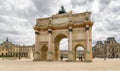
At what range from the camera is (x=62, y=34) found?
37.1 meters

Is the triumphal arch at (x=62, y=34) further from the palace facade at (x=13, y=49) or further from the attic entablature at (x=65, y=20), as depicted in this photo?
the palace facade at (x=13, y=49)

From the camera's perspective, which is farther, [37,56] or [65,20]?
[37,56]

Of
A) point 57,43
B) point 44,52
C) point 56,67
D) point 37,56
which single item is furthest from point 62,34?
point 56,67

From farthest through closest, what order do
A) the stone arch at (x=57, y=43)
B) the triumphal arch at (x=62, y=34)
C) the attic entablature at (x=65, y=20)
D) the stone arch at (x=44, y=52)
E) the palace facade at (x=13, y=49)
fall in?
the palace facade at (x=13, y=49) → the stone arch at (x=44, y=52) → the stone arch at (x=57, y=43) → the attic entablature at (x=65, y=20) → the triumphal arch at (x=62, y=34)

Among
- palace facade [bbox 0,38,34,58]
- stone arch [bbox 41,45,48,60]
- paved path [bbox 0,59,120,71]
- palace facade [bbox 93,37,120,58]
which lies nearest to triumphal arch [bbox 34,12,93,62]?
stone arch [bbox 41,45,48,60]

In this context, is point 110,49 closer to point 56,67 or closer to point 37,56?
point 37,56

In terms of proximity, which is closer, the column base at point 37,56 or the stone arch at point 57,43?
the stone arch at point 57,43

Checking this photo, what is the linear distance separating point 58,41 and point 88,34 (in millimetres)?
8873

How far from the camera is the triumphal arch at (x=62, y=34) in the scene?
3334 cm

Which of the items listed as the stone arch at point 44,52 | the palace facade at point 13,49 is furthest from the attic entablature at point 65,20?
the palace facade at point 13,49

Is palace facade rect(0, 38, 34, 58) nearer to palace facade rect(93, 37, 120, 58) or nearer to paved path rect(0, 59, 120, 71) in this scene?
palace facade rect(93, 37, 120, 58)

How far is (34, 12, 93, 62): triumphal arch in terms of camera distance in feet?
109

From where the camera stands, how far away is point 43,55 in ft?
130

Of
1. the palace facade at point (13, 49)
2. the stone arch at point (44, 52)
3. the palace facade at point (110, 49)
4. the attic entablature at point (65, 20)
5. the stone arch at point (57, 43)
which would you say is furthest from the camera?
the palace facade at point (110, 49)
